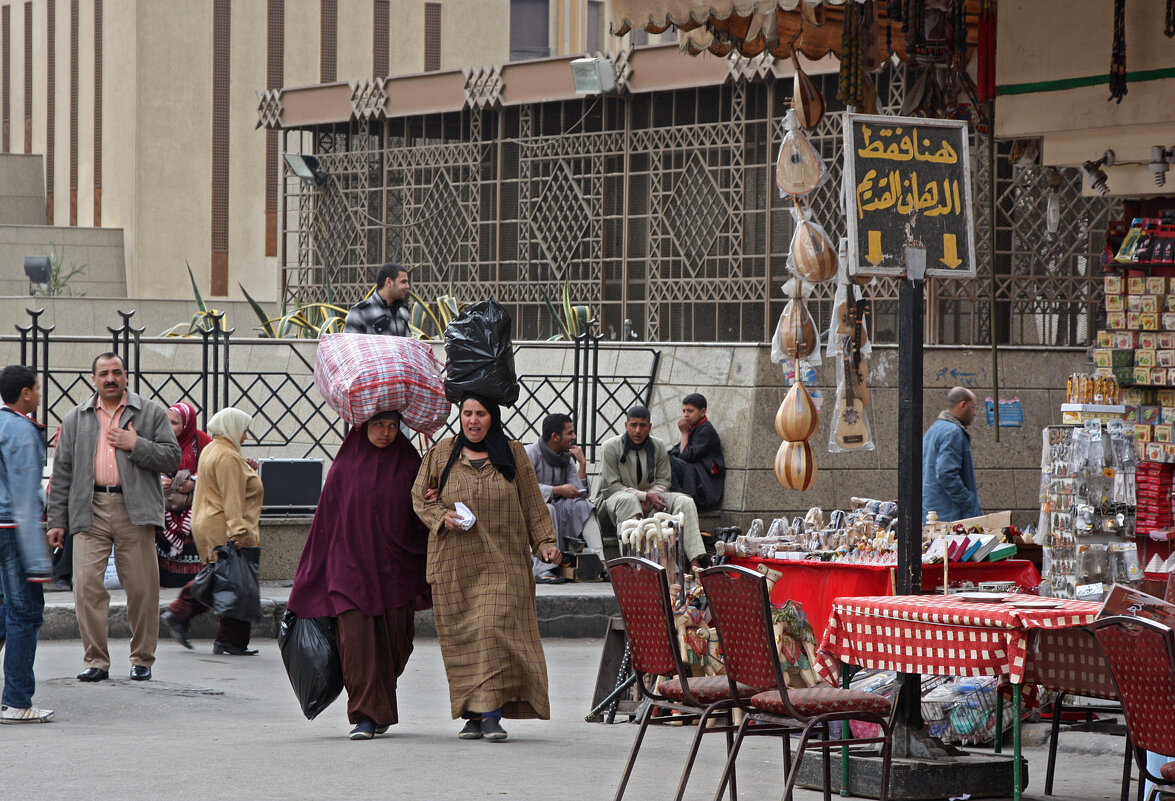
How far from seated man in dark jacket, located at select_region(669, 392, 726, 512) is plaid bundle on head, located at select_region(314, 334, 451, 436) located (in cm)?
519

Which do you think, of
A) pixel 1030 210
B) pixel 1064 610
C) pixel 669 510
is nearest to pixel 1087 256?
pixel 1030 210

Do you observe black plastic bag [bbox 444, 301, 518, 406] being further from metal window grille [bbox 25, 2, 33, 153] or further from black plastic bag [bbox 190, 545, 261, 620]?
metal window grille [bbox 25, 2, 33, 153]

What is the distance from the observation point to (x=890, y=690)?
7578mm

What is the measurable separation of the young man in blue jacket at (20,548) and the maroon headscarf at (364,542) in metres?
1.18

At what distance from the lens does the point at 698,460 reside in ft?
43.6

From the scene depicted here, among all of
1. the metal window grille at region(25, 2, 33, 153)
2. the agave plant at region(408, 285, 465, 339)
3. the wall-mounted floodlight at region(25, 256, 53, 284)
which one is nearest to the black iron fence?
the agave plant at region(408, 285, 465, 339)

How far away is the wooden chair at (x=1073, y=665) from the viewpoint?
5633 mm

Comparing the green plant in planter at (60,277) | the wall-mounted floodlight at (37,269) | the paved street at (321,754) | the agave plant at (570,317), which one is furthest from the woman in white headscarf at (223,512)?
the green plant in planter at (60,277)

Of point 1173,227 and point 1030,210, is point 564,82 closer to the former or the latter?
point 1030,210

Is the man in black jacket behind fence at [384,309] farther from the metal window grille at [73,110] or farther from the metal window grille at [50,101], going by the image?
the metal window grille at [50,101]

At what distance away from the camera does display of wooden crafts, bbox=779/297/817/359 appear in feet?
26.5

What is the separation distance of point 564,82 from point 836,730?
1008cm

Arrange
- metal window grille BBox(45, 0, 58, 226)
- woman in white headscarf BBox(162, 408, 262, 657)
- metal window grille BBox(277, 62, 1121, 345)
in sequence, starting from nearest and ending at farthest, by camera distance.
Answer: woman in white headscarf BBox(162, 408, 262, 657) < metal window grille BBox(277, 62, 1121, 345) < metal window grille BBox(45, 0, 58, 226)

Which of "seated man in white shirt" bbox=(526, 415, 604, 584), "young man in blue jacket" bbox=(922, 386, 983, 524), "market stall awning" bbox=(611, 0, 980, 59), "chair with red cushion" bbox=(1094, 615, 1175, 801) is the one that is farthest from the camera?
"seated man in white shirt" bbox=(526, 415, 604, 584)
